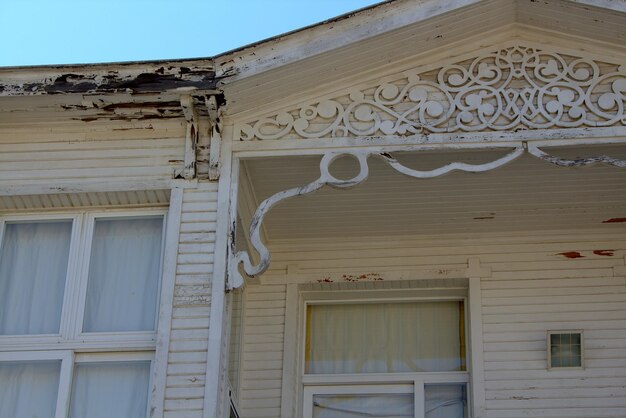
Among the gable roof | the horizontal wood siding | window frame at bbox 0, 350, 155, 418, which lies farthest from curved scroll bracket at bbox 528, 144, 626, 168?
window frame at bbox 0, 350, 155, 418

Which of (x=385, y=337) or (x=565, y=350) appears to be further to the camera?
(x=385, y=337)

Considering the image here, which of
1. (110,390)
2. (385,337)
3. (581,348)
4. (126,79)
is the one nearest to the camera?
(110,390)

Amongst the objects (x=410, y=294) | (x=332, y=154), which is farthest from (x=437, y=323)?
(x=332, y=154)

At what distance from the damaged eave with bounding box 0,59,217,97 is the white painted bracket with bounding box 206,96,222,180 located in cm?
12

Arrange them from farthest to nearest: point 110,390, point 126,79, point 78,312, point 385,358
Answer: point 385,358, point 126,79, point 78,312, point 110,390

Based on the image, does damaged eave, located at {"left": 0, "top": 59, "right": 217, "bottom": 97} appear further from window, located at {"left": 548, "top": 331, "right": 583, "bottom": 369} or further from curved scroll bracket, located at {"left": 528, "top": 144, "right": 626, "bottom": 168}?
window, located at {"left": 548, "top": 331, "right": 583, "bottom": 369}

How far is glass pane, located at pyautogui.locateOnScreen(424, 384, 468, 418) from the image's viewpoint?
990 cm

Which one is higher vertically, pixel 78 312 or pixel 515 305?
pixel 515 305

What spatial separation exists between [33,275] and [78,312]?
1.92ft

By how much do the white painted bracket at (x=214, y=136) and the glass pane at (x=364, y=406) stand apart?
7.26 ft

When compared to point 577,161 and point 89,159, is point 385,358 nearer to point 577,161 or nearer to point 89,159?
point 577,161

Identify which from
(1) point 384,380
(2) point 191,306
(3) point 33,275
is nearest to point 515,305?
(1) point 384,380

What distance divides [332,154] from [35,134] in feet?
8.12

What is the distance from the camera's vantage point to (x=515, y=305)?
1000 cm
